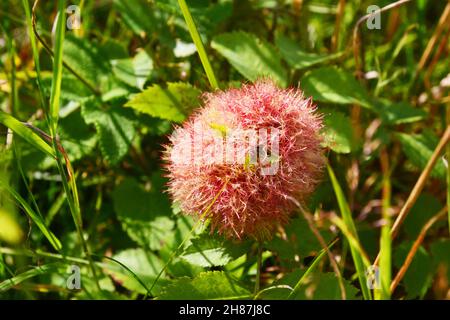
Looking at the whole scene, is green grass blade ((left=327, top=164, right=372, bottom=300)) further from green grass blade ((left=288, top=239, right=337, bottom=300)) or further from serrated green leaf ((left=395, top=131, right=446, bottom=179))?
serrated green leaf ((left=395, top=131, right=446, bottom=179))

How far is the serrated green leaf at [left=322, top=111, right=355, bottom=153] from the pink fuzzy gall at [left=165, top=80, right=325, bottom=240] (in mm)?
237

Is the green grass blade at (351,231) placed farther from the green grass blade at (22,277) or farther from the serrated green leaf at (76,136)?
the serrated green leaf at (76,136)

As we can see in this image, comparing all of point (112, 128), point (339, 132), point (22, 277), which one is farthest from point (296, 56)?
point (22, 277)

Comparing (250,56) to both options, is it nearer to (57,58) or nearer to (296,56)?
(296,56)

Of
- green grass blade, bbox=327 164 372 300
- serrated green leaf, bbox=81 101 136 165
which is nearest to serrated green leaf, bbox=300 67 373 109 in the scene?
green grass blade, bbox=327 164 372 300

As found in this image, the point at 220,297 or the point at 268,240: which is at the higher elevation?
the point at 268,240

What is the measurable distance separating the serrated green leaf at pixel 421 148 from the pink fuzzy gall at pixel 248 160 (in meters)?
0.55

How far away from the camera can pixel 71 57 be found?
6.01ft

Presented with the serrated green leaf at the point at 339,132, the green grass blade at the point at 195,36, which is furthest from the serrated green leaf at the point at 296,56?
the green grass blade at the point at 195,36

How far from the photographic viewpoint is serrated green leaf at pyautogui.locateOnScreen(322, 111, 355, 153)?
159 centimetres

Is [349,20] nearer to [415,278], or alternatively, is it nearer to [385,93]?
[385,93]

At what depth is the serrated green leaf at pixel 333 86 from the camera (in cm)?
168
